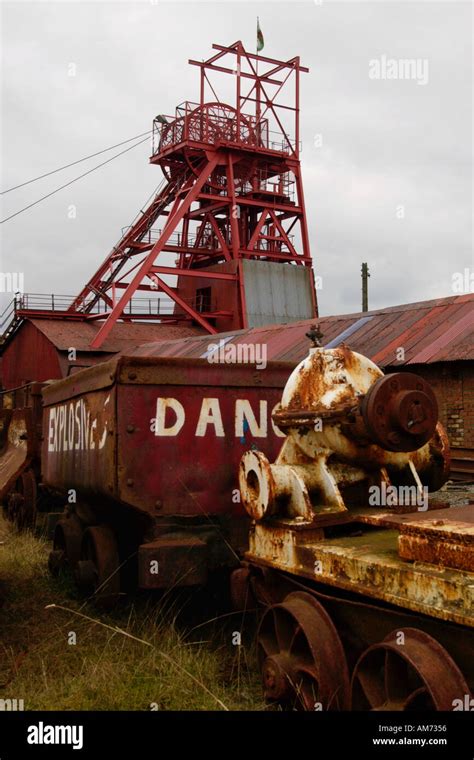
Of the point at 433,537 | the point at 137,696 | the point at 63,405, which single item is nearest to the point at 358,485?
the point at 433,537

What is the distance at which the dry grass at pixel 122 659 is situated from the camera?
4605 millimetres

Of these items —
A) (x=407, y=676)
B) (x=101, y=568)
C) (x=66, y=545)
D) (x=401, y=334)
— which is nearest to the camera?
(x=407, y=676)

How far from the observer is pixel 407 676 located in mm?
3568

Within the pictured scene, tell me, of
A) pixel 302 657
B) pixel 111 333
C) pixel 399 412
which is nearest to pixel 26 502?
pixel 302 657

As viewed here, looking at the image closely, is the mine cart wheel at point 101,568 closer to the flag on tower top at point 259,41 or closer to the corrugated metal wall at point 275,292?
the corrugated metal wall at point 275,292

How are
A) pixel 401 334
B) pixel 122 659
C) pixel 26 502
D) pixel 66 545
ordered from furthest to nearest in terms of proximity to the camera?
pixel 401 334, pixel 26 502, pixel 66 545, pixel 122 659

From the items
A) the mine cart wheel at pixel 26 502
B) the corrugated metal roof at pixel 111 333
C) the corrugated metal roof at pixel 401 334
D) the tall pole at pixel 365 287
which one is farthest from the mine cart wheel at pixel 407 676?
the tall pole at pixel 365 287

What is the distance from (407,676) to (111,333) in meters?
25.7

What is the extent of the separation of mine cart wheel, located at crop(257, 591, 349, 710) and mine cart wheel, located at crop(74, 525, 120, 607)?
1851mm

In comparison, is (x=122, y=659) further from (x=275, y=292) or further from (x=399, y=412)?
(x=275, y=292)

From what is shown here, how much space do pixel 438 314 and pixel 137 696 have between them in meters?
10.6

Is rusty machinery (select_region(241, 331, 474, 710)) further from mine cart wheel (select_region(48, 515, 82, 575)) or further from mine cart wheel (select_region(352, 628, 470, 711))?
mine cart wheel (select_region(48, 515, 82, 575))
